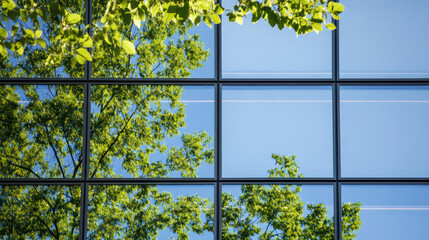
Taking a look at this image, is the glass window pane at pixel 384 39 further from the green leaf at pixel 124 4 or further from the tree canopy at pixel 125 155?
the green leaf at pixel 124 4

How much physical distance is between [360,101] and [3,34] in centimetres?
408

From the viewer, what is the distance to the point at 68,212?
213 inches

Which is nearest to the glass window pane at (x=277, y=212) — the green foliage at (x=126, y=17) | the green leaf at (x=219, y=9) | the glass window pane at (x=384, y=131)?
the glass window pane at (x=384, y=131)

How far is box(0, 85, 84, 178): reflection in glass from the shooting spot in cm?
548

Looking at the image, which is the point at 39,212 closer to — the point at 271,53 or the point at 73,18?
the point at 73,18

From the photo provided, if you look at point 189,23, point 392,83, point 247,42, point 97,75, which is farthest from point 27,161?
point 392,83

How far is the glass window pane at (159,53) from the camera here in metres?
5.54

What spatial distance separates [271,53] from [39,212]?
11.4 feet

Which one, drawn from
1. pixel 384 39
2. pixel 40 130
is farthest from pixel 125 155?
pixel 384 39

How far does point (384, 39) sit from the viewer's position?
555 centimetres

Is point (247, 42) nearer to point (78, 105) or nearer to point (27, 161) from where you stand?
point (78, 105)

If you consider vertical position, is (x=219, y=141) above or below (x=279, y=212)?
above

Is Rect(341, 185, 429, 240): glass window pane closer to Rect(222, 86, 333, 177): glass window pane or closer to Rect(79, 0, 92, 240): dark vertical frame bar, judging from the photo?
Rect(222, 86, 333, 177): glass window pane

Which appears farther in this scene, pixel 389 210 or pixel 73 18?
pixel 389 210
